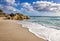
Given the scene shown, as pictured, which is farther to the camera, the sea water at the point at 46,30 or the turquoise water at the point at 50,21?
the turquoise water at the point at 50,21

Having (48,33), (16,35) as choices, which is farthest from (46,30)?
(16,35)

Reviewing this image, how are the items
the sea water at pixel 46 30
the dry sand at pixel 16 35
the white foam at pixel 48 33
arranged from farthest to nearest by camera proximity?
the sea water at pixel 46 30
the white foam at pixel 48 33
the dry sand at pixel 16 35

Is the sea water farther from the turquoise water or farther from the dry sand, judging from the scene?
the dry sand

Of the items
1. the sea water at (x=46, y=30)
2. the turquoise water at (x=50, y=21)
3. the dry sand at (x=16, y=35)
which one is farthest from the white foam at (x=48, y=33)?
the turquoise water at (x=50, y=21)

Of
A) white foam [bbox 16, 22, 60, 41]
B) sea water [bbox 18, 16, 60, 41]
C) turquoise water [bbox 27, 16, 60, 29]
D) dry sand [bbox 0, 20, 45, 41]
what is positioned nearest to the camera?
dry sand [bbox 0, 20, 45, 41]

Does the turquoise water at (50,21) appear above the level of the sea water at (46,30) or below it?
below

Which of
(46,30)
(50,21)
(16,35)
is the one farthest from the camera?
(50,21)

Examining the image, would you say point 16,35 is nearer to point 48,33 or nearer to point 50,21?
point 48,33

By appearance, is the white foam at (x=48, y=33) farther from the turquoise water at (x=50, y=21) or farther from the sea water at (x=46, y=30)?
the turquoise water at (x=50, y=21)

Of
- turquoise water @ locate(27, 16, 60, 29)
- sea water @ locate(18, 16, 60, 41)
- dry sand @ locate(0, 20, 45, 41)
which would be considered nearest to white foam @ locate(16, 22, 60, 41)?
sea water @ locate(18, 16, 60, 41)

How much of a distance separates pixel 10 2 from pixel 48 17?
3.13m

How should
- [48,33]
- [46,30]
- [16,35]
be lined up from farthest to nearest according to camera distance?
[46,30] < [48,33] < [16,35]

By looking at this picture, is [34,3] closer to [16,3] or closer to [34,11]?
[34,11]

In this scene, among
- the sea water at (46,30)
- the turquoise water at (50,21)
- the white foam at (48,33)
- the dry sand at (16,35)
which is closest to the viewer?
the dry sand at (16,35)
